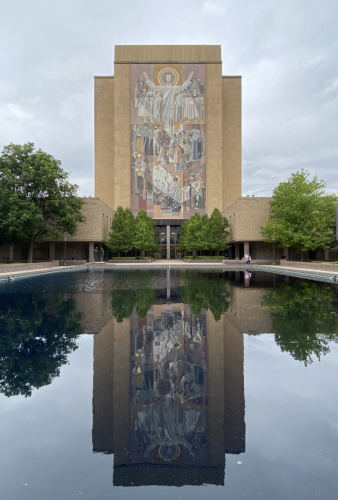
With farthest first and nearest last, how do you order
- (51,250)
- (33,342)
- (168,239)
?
(168,239)
(51,250)
(33,342)

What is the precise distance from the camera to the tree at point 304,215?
125 feet

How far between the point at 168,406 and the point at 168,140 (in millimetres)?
60282

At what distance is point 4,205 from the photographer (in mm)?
33156

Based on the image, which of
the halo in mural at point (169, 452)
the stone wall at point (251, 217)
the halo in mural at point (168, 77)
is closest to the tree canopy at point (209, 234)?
the stone wall at point (251, 217)

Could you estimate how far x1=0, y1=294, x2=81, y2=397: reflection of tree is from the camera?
488cm

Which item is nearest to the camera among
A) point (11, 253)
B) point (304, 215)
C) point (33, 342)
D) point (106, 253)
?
point (33, 342)

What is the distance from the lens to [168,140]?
60125 millimetres

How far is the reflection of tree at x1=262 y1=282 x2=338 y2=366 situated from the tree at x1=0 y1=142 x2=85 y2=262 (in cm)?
2786

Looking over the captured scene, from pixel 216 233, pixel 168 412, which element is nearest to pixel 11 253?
pixel 216 233

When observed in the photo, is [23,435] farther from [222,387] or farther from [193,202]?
[193,202]

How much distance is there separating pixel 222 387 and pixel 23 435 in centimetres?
251

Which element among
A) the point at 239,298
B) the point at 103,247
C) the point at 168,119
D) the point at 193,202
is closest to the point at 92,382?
the point at 239,298

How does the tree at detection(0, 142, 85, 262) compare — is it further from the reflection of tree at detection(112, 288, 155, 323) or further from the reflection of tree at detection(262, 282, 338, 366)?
the reflection of tree at detection(262, 282, 338, 366)

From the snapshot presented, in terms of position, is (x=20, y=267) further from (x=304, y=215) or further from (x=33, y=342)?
(x=304, y=215)
